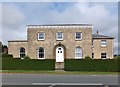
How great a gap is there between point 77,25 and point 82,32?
1.46m

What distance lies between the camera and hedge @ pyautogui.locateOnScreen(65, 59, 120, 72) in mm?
37844

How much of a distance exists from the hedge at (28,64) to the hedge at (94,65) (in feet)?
8.30

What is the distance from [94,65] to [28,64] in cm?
902

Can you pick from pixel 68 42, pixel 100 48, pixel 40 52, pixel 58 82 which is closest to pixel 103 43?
pixel 100 48

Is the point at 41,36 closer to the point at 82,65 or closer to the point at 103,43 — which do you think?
the point at 103,43

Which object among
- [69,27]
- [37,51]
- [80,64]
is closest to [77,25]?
[69,27]

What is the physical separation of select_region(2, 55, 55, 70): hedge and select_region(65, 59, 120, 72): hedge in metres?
2.53

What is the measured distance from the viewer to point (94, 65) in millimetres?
38062

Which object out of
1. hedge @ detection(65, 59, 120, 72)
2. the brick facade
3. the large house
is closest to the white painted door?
the large house

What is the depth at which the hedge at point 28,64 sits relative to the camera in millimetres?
39088

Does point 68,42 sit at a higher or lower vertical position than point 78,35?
lower

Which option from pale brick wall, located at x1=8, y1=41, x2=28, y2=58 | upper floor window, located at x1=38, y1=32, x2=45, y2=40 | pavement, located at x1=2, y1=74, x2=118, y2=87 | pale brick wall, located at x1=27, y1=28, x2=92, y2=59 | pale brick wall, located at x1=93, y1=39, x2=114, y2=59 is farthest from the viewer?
pale brick wall, located at x1=93, y1=39, x2=114, y2=59

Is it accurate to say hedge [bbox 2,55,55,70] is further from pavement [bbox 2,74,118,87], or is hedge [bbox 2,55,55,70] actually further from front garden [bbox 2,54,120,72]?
pavement [bbox 2,74,118,87]

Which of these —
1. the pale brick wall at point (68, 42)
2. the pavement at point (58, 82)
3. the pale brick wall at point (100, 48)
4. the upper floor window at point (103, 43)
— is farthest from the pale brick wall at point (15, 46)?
the pavement at point (58, 82)
